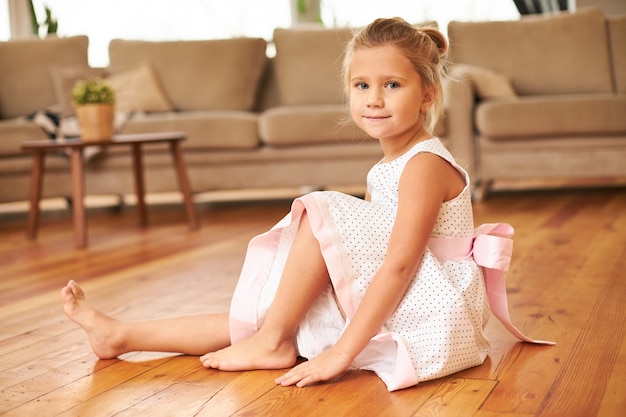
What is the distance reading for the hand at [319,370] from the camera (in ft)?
4.19

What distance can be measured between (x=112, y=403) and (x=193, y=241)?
1802mm

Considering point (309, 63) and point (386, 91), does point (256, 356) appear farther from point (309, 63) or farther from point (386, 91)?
point (309, 63)

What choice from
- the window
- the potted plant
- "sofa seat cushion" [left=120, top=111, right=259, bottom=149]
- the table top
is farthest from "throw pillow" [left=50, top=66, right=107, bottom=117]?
the window

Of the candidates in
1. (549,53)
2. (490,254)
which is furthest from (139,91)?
(490,254)

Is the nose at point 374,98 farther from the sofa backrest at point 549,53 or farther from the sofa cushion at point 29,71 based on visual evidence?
the sofa cushion at point 29,71

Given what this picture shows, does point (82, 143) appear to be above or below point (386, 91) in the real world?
below

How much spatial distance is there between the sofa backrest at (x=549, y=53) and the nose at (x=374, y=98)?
300cm

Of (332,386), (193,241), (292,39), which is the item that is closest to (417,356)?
(332,386)

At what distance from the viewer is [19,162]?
3912 millimetres

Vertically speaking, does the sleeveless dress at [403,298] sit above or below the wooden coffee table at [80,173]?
above

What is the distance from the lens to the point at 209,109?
14.5 ft

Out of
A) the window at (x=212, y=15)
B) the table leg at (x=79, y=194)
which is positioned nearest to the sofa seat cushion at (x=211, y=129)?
the table leg at (x=79, y=194)

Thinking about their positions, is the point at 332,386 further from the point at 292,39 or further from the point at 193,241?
the point at 292,39

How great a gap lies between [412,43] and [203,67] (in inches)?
125
